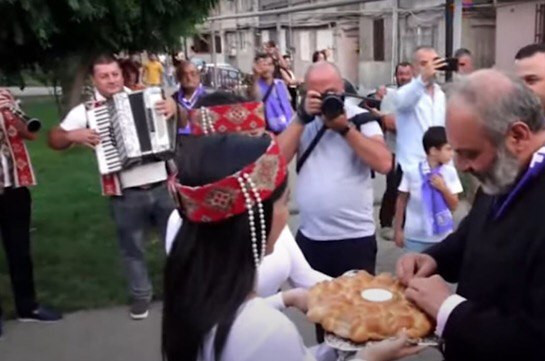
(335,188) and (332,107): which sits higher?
(332,107)

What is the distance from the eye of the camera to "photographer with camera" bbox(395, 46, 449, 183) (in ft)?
16.4

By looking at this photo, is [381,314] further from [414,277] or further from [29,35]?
[29,35]

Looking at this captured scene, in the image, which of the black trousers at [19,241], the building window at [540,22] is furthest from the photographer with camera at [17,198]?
the building window at [540,22]

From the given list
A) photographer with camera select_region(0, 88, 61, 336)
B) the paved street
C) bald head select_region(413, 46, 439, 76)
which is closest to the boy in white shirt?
bald head select_region(413, 46, 439, 76)

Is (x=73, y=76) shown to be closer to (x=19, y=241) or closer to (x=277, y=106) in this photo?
(x=277, y=106)

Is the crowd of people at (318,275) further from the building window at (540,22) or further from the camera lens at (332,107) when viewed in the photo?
the building window at (540,22)

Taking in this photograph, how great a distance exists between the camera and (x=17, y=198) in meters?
4.52

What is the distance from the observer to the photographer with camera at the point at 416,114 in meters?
4.99

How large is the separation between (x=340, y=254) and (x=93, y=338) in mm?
2058

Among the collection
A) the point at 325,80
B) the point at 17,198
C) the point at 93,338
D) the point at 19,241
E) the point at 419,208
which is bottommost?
the point at 93,338

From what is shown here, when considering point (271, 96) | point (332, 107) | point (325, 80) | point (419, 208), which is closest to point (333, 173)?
point (332, 107)

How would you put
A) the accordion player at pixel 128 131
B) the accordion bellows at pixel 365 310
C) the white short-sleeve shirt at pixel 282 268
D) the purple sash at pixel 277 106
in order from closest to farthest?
the accordion bellows at pixel 365 310 → the white short-sleeve shirt at pixel 282 268 → the accordion player at pixel 128 131 → the purple sash at pixel 277 106

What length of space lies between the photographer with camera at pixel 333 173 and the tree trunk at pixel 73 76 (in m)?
4.61

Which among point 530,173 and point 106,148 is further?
point 106,148
